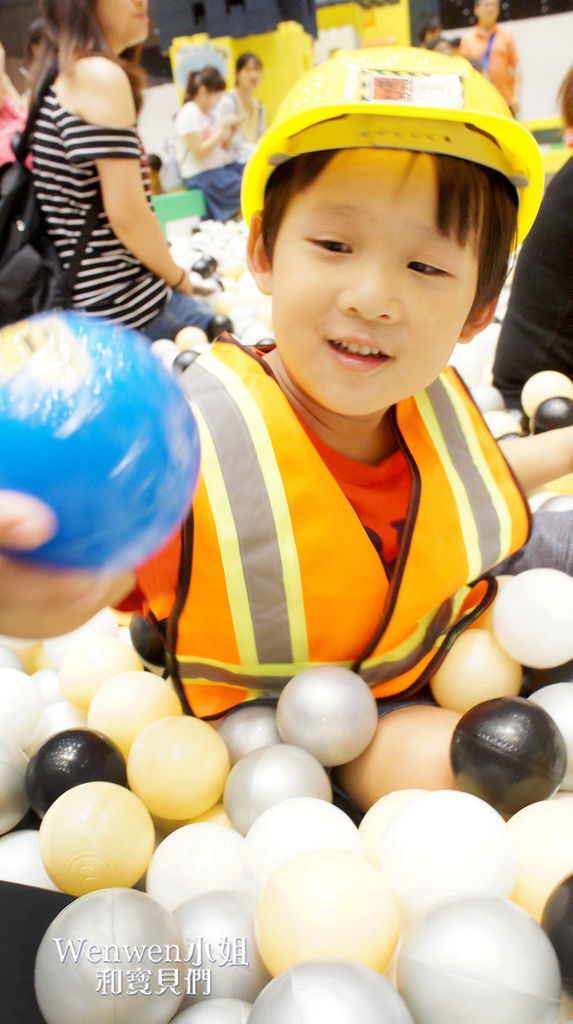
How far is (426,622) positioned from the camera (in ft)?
2.97

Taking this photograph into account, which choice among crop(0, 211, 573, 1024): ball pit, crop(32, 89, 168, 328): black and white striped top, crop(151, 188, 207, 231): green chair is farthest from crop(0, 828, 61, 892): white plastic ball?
crop(151, 188, 207, 231): green chair

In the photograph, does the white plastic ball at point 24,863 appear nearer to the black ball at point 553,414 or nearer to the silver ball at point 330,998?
the silver ball at point 330,998

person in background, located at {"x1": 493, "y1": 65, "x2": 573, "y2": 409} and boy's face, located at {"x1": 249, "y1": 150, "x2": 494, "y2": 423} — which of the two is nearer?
boy's face, located at {"x1": 249, "y1": 150, "x2": 494, "y2": 423}

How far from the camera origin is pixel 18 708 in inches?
35.0

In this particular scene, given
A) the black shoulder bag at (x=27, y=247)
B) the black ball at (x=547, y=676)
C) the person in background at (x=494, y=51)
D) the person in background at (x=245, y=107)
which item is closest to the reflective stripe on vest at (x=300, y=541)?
the black ball at (x=547, y=676)

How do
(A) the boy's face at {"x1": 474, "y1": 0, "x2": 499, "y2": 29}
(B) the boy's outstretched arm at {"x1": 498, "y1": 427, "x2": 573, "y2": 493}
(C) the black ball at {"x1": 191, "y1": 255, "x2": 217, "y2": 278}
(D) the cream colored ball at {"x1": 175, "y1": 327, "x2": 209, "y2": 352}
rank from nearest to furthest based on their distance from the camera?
(B) the boy's outstretched arm at {"x1": 498, "y1": 427, "x2": 573, "y2": 493}
(D) the cream colored ball at {"x1": 175, "y1": 327, "x2": 209, "y2": 352}
(C) the black ball at {"x1": 191, "y1": 255, "x2": 217, "y2": 278}
(A) the boy's face at {"x1": 474, "y1": 0, "x2": 499, "y2": 29}

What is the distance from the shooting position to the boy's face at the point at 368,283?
0.74 m

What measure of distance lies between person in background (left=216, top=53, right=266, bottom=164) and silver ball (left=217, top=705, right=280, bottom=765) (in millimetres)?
4267

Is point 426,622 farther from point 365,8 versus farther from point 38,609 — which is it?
point 365,8

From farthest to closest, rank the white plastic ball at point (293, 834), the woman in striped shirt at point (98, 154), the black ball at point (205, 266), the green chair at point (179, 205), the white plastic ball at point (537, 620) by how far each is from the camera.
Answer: the green chair at point (179, 205) → the black ball at point (205, 266) → the woman in striped shirt at point (98, 154) → the white plastic ball at point (537, 620) → the white plastic ball at point (293, 834)

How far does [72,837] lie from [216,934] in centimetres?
15

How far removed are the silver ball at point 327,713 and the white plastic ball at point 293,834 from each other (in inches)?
4.0

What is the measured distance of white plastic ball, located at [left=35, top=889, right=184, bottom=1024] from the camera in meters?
0.53

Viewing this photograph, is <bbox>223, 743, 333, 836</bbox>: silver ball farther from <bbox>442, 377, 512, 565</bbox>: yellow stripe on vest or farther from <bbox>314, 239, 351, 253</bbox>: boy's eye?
<bbox>314, 239, 351, 253</bbox>: boy's eye
